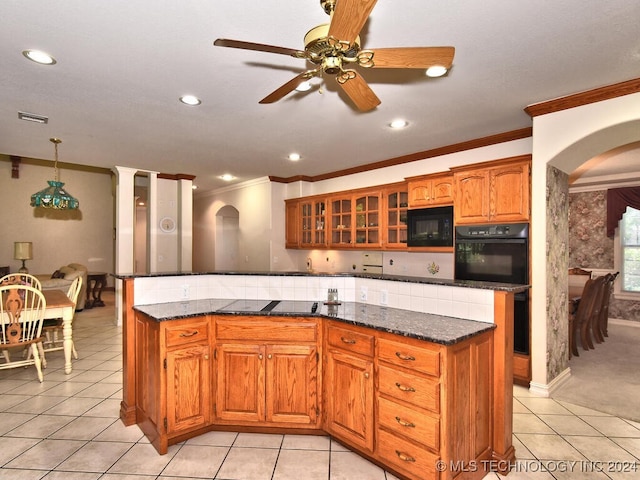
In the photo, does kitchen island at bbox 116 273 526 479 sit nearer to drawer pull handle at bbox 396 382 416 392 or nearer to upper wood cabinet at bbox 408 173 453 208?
drawer pull handle at bbox 396 382 416 392

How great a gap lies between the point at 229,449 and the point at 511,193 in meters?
3.29

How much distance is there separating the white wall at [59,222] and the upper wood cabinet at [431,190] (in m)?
7.81

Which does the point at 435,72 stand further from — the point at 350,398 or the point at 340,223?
the point at 340,223

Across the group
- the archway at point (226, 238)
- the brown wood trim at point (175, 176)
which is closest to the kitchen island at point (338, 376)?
the brown wood trim at point (175, 176)

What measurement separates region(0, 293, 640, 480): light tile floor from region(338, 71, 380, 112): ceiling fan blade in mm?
2273

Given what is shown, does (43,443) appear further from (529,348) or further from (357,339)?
(529,348)

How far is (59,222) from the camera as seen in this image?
8.15 m

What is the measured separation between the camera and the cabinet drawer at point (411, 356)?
6.05 ft

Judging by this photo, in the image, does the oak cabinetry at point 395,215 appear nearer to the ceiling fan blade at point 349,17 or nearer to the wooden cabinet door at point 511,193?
the wooden cabinet door at point 511,193

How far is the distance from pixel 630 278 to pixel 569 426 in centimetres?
497

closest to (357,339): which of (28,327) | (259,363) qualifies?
(259,363)

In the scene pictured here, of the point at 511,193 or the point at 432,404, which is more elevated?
the point at 511,193

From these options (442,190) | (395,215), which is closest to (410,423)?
(442,190)

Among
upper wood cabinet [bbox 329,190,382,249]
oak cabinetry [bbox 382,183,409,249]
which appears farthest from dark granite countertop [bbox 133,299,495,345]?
upper wood cabinet [bbox 329,190,382,249]
